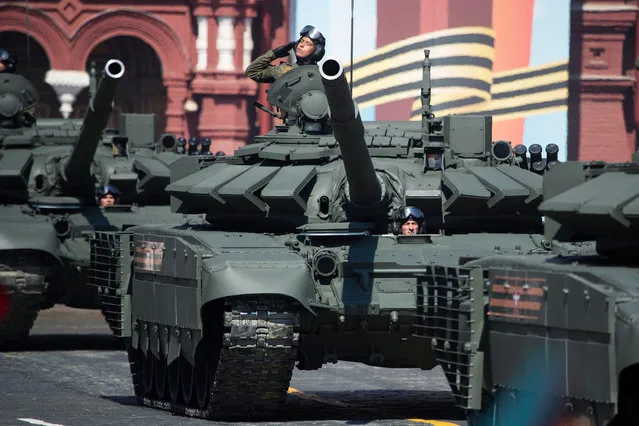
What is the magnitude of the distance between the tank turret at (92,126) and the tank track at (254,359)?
3.81m

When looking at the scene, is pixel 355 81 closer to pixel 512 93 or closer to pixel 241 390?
pixel 512 93

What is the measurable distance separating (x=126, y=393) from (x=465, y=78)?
69.2ft

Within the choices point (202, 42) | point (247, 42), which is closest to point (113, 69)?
point (202, 42)

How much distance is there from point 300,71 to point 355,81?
20.8 metres

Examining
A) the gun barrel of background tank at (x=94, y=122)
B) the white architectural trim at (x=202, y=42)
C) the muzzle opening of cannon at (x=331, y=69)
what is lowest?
the gun barrel of background tank at (x=94, y=122)

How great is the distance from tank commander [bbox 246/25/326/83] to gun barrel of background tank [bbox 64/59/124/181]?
1.59 meters

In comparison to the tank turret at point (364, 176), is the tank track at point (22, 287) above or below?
below

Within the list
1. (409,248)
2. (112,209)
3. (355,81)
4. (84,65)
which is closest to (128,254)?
(409,248)

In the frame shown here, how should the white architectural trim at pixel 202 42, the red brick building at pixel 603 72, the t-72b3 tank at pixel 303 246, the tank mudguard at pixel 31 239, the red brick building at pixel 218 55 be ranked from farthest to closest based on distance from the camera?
the white architectural trim at pixel 202 42, the red brick building at pixel 603 72, the red brick building at pixel 218 55, the tank mudguard at pixel 31 239, the t-72b3 tank at pixel 303 246

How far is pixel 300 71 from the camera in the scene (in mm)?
20781

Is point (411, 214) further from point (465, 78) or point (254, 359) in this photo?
point (465, 78)

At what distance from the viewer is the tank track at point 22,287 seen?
24672mm

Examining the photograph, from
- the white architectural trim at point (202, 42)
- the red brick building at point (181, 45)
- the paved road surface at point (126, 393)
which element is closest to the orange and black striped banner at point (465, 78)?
the red brick building at point (181, 45)

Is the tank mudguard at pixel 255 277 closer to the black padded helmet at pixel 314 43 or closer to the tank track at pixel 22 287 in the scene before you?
the black padded helmet at pixel 314 43
